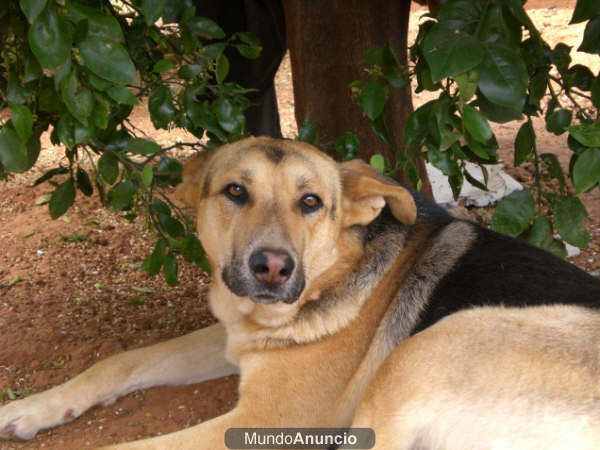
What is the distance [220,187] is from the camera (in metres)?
3.43

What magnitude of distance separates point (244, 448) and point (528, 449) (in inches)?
49.6

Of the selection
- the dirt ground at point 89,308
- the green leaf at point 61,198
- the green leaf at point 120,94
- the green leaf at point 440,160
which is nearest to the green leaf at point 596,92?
the green leaf at point 440,160

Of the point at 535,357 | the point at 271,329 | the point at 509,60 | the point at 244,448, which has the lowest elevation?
the point at 244,448

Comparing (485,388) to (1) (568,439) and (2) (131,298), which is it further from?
(2) (131,298)

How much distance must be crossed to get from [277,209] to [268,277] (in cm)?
43

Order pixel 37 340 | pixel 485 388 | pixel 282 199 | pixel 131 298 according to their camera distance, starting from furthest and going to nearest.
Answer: pixel 131 298 → pixel 37 340 → pixel 282 199 → pixel 485 388

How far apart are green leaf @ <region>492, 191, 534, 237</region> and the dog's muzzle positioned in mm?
1412

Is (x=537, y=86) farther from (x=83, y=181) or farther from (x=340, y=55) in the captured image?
(x=83, y=181)

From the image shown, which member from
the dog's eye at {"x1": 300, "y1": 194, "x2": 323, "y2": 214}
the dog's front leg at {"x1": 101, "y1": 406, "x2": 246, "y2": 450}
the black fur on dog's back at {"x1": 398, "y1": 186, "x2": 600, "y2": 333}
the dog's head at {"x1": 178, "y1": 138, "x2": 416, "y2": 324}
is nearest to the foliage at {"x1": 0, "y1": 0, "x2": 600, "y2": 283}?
the dog's head at {"x1": 178, "y1": 138, "x2": 416, "y2": 324}

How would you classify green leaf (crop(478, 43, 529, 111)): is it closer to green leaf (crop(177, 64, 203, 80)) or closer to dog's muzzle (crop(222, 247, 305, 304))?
dog's muzzle (crop(222, 247, 305, 304))

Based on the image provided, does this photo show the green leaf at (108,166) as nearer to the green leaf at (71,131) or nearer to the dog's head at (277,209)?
the dog's head at (277,209)

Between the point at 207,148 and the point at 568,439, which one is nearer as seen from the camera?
the point at 568,439

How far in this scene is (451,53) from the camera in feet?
8.96

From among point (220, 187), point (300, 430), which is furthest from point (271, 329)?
point (220, 187)
